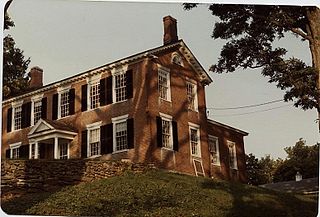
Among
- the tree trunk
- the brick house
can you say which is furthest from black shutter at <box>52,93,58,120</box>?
the tree trunk

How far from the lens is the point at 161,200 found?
14.3 feet

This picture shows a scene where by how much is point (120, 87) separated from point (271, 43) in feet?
3.41

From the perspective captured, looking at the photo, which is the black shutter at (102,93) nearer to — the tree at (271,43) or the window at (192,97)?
the window at (192,97)

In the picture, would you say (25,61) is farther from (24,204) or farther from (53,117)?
(24,204)

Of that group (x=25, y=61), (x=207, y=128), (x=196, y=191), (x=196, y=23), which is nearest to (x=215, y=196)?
(x=196, y=191)

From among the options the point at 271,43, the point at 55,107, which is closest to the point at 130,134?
the point at 55,107

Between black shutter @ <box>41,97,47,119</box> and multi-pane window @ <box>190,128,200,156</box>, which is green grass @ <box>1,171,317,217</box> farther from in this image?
black shutter @ <box>41,97,47,119</box>

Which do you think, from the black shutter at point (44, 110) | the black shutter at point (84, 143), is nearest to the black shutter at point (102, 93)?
the black shutter at point (84, 143)

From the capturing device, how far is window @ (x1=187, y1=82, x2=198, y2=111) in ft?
14.8

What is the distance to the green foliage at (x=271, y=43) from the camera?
4457 mm

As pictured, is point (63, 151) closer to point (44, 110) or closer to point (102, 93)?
point (44, 110)

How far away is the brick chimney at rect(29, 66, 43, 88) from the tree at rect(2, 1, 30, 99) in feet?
0.15

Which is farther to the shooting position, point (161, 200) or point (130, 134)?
point (130, 134)

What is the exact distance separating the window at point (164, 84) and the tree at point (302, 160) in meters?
0.85
